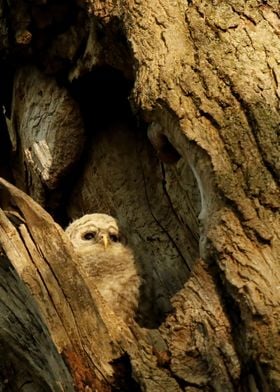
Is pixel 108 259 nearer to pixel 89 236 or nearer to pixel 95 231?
pixel 95 231

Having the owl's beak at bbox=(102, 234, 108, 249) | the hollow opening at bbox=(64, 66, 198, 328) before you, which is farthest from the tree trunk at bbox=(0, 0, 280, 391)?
the owl's beak at bbox=(102, 234, 108, 249)

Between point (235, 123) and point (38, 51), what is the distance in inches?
72.1

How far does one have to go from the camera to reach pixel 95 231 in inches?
168

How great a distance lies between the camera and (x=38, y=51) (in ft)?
14.0

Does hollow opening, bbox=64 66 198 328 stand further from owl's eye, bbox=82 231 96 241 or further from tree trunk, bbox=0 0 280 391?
owl's eye, bbox=82 231 96 241

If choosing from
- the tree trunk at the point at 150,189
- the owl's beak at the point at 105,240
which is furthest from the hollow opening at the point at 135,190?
the owl's beak at the point at 105,240

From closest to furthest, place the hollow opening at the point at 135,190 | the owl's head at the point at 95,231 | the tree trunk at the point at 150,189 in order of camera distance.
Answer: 1. the tree trunk at the point at 150,189
2. the hollow opening at the point at 135,190
3. the owl's head at the point at 95,231

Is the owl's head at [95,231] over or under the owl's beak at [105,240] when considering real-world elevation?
over

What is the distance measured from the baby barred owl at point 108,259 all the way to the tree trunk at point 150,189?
0.24 ft

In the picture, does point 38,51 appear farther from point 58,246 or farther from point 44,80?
point 58,246

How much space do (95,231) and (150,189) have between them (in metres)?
0.47

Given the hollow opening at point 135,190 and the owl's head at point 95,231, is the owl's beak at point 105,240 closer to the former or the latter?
the owl's head at point 95,231

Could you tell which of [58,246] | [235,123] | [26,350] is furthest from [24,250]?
[235,123]

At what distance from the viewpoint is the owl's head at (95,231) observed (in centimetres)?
424
